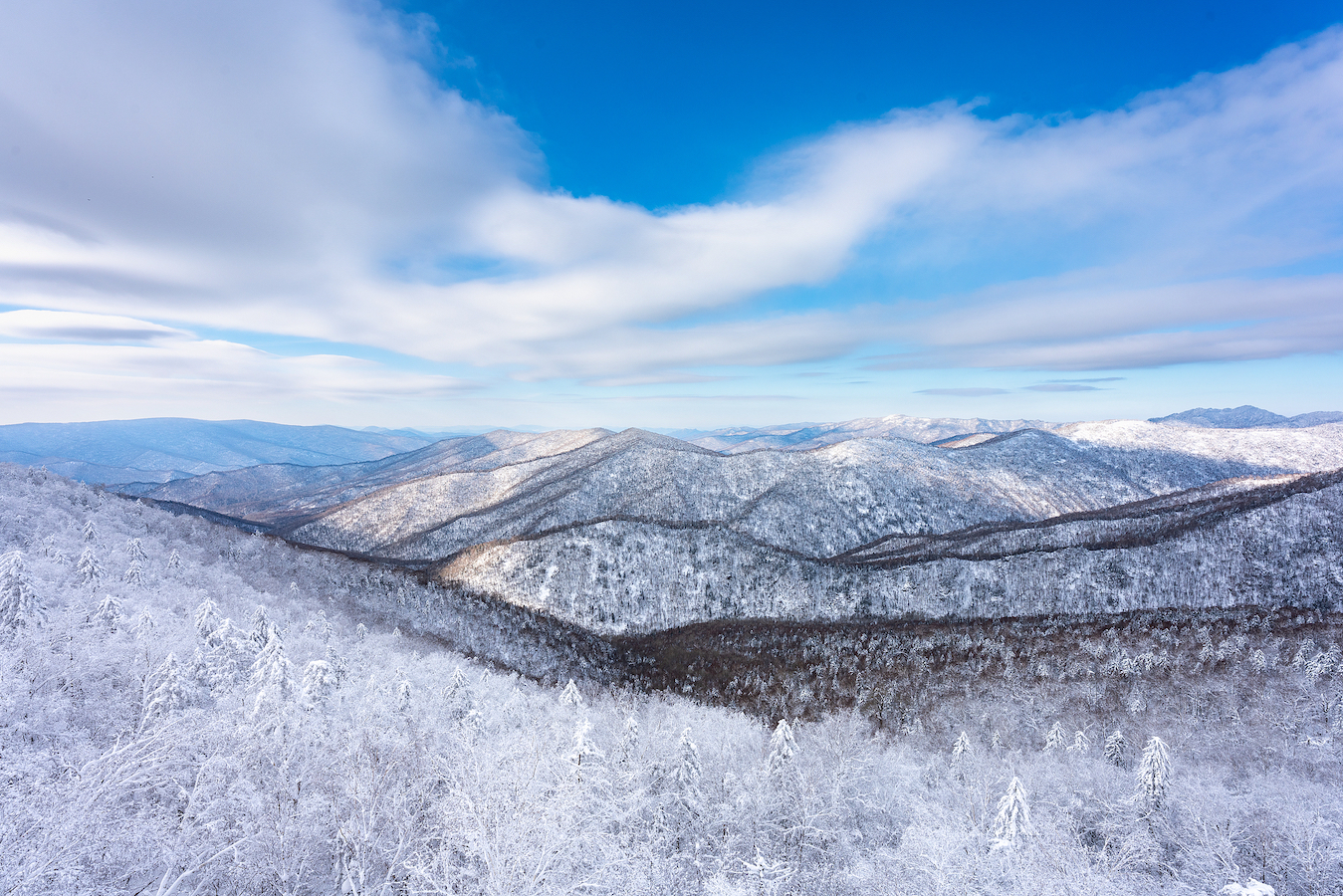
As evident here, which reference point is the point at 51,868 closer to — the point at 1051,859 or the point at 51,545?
the point at 1051,859

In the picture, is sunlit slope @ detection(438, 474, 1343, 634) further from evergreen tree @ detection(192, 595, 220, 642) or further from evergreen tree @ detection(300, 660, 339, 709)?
evergreen tree @ detection(300, 660, 339, 709)

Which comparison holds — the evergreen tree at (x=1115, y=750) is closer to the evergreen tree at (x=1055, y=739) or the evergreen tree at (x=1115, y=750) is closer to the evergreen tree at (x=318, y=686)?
the evergreen tree at (x=1055, y=739)

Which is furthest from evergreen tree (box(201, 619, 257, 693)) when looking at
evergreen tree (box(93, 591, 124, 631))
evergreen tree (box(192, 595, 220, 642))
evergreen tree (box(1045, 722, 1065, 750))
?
evergreen tree (box(1045, 722, 1065, 750))

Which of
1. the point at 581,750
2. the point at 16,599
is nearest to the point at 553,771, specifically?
the point at 581,750

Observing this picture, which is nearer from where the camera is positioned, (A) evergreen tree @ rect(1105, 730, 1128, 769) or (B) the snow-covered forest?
(B) the snow-covered forest

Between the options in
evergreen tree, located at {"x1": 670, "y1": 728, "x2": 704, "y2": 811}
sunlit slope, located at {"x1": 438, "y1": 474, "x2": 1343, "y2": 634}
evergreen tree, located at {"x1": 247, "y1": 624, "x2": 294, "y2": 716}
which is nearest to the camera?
evergreen tree, located at {"x1": 247, "y1": 624, "x2": 294, "y2": 716}
